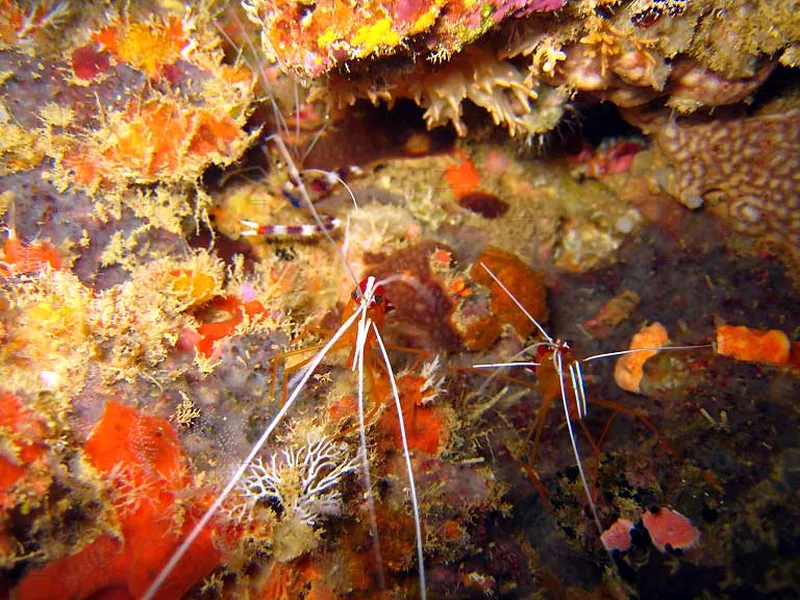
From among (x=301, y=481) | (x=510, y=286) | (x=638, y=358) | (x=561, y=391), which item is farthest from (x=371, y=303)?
(x=638, y=358)

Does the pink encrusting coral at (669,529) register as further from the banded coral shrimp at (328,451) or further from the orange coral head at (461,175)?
the orange coral head at (461,175)

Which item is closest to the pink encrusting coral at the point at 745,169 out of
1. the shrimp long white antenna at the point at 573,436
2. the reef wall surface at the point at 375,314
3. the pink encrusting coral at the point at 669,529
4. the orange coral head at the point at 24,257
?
the reef wall surface at the point at 375,314

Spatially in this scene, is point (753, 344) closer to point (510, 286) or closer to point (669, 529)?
point (669, 529)

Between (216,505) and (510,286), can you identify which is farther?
(510,286)

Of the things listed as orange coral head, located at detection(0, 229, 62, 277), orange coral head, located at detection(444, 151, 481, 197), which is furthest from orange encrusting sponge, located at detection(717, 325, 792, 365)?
orange coral head, located at detection(0, 229, 62, 277)

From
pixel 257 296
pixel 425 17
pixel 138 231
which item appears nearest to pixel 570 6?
pixel 425 17

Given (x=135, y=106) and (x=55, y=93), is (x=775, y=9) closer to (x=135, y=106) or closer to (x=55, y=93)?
(x=135, y=106)
